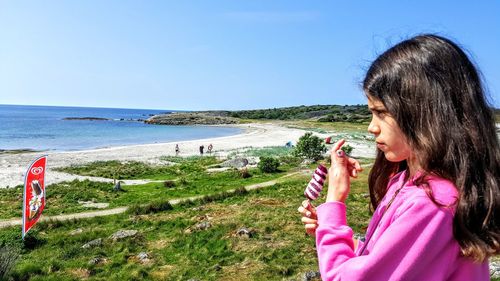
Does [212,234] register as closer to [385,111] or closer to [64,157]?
[385,111]

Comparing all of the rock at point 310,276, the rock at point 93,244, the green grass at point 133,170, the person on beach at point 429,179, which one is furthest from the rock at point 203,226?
the green grass at point 133,170

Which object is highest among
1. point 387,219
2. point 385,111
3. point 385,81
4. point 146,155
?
point 385,81

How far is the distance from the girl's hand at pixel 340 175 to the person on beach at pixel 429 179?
20 millimetres

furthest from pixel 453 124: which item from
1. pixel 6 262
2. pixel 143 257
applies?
pixel 143 257

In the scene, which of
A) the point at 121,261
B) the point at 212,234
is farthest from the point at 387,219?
the point at 212,234

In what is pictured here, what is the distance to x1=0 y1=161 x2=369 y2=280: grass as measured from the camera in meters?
11.2

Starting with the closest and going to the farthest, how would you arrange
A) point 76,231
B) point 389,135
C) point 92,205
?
point 389,135, point 76,231, point 92,205

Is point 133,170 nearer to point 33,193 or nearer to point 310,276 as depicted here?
point 33,193

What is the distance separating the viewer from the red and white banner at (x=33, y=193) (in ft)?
48.7

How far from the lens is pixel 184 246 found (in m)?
13.5

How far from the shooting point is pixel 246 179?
99.1ft

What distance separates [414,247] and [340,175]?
462 millimetres

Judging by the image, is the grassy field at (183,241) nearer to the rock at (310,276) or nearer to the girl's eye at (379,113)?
the rock at (310,276)

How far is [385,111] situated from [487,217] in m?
0.55
